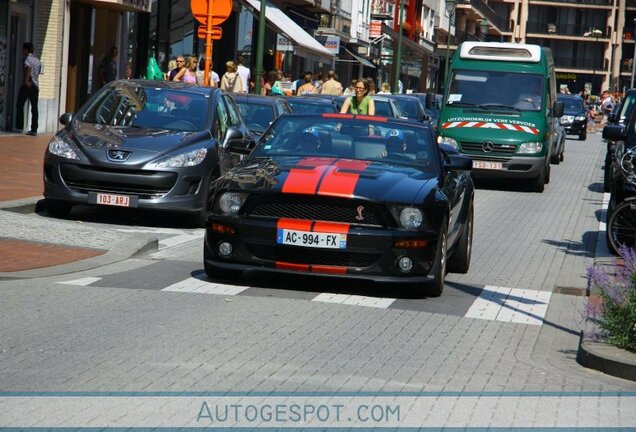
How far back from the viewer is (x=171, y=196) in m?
15.3

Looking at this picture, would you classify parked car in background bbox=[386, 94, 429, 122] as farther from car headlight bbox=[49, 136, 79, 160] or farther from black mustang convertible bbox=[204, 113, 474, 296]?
black mustang convertible bbox=[204, 113, 474, 296]

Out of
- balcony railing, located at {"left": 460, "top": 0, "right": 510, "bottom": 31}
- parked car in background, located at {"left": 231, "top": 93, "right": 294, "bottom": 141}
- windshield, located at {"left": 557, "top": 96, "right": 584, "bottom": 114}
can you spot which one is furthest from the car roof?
balcony railing, located at {"left": 460, "top": 0, "right": 510, "bottom": 31}

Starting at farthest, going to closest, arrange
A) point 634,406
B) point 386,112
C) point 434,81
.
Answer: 1. point 434,81
2. point 386,112
3. point 634,406

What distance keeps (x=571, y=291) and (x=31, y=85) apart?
1846cm

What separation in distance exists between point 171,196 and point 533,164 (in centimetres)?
1143

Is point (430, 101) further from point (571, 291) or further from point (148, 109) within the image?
point (571, 291)

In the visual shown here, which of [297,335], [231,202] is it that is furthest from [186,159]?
[297,335]

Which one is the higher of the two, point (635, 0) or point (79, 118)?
point (635, 0)

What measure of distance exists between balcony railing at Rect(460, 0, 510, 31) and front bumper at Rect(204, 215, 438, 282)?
88.3m

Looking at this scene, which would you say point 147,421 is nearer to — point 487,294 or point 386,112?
point 487,294

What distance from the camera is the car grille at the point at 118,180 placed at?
1518cm

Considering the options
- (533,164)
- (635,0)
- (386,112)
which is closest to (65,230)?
(533,164)

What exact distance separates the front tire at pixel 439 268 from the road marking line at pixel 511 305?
1.02 feet

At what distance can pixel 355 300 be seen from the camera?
10555 millimetres
